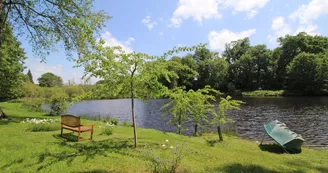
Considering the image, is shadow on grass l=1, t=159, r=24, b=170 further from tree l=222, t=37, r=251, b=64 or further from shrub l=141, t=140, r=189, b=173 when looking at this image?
tree l=222, t=37, r=251, b=64

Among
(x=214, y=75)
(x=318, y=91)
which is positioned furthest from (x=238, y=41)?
(x=318, y=91)

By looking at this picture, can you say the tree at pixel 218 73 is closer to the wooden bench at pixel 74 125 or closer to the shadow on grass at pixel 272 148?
the shadow on grass at pixel 272 148

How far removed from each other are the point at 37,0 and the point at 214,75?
216ft

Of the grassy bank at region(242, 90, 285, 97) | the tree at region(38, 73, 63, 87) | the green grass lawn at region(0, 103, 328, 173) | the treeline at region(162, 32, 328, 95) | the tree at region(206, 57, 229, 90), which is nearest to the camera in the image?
the green grass lawn at region(0, 103, 328, 173)

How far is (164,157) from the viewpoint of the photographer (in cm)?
696

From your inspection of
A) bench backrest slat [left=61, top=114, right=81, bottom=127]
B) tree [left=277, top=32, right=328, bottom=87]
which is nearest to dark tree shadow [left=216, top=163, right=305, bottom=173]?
bench backrest slat [left=61, top=114, right=81, bottom=127]

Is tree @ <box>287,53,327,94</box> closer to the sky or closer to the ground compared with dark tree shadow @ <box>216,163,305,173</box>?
closer to the sky

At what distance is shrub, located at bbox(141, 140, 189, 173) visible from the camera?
527 centimetres

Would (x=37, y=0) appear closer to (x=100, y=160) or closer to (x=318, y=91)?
(x=100, y=160)

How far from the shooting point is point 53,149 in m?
7.09

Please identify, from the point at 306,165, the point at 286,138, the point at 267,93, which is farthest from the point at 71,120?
the point at 267,93

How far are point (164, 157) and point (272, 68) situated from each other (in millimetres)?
70011

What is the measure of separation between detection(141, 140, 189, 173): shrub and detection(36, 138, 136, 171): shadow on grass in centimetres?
72

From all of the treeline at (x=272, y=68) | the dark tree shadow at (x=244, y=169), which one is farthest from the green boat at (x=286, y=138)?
the treeline at (x=272, y=68)
